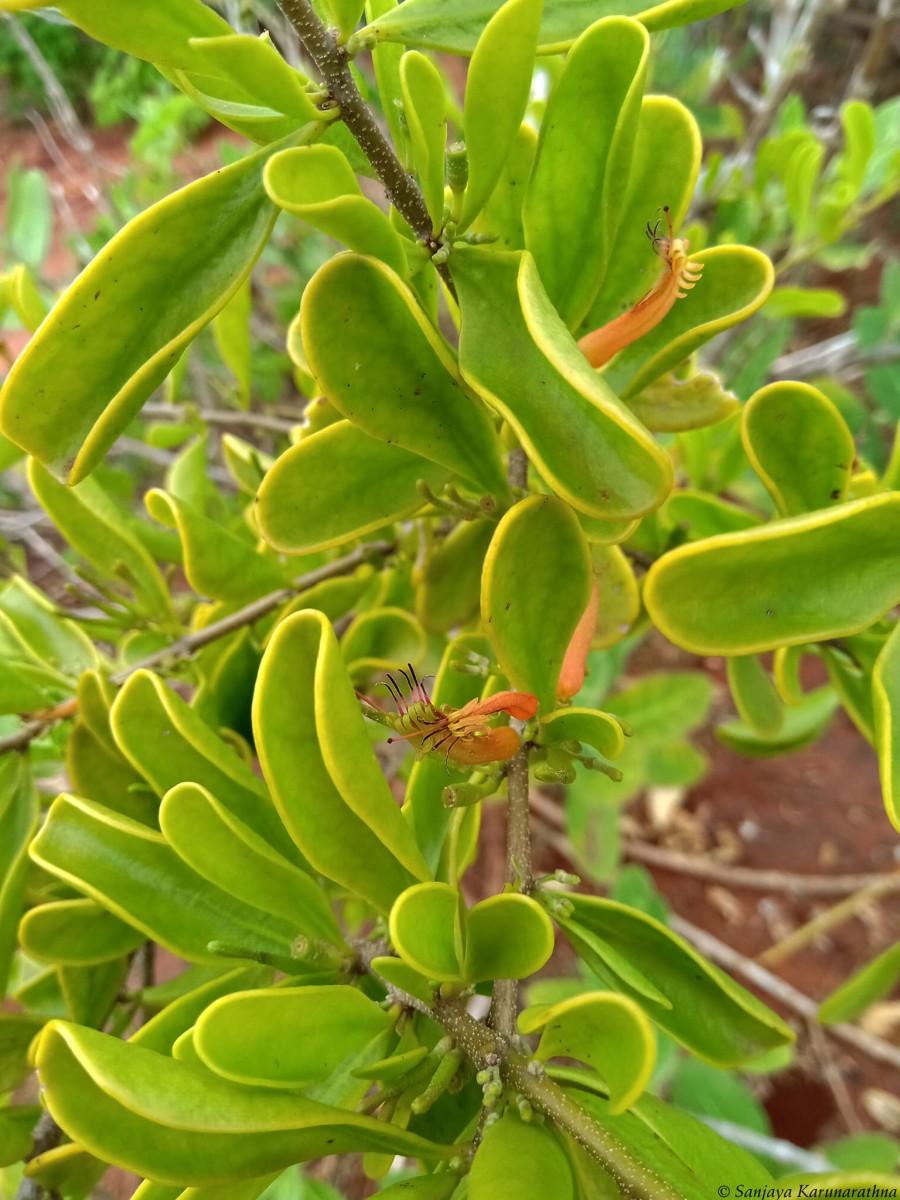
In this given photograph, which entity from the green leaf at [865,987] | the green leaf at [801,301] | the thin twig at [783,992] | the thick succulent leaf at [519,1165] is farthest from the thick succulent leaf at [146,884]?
the thin twig at [783,992]

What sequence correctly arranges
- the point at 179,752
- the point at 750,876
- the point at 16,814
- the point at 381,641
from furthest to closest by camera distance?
the point at 750,876 < the point at 381,641 < the point at 16,814 < the point at 179,752

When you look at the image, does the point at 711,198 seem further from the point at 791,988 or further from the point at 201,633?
the point at 791,988

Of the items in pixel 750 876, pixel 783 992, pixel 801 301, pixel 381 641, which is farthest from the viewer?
pixel 750 876

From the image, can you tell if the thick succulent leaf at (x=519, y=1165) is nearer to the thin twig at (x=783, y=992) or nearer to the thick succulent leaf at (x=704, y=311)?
the thick succulent leaf at (x=704, y=311)

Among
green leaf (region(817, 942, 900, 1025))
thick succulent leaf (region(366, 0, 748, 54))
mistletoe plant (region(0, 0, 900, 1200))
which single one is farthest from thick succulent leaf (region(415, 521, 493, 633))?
green leaf (region(817, 942, 900, 1025))

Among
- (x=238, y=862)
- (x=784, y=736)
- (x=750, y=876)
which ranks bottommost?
(x=750, y=876)

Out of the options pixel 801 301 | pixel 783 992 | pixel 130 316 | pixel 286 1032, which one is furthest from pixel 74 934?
pixel 783 992

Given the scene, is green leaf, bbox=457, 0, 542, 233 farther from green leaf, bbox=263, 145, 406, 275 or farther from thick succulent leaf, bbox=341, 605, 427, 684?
thick succulent leaf, bbox=341, 605, 427, 684

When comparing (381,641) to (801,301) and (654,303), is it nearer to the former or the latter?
(654,303)
